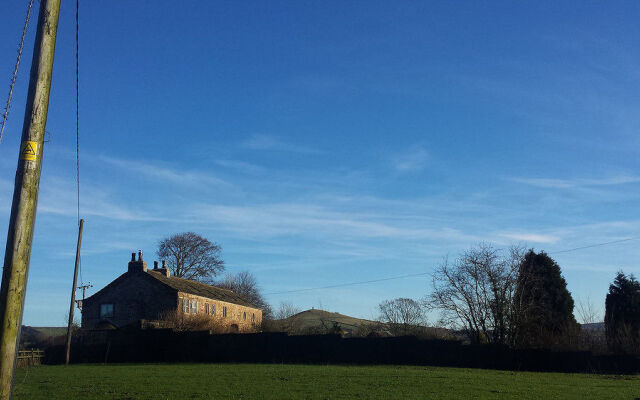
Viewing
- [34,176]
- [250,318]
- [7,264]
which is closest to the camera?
[7,264]

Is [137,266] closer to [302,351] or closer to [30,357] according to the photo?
[30,357]

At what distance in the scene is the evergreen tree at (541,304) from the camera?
1543 inches

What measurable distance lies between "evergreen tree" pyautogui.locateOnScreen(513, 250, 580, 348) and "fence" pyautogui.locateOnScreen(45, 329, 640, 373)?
11.9 feet

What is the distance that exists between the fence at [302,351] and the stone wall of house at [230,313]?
292 inches

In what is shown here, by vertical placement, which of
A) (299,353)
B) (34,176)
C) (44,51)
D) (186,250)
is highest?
(186,250)

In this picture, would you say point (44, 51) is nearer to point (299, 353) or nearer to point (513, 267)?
point (299, 353)

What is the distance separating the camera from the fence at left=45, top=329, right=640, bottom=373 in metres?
34.4

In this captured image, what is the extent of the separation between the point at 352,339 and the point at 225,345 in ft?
31.1

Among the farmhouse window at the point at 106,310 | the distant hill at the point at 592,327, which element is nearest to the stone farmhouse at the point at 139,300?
the farmhouse window at the point at 106,310

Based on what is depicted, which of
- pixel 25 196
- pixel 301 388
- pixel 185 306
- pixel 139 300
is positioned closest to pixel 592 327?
pixel 301 388

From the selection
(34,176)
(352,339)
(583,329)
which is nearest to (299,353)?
(352,339)

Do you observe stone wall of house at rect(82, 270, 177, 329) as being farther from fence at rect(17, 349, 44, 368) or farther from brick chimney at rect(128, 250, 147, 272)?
fence at rect(17, 349, 44, 368)

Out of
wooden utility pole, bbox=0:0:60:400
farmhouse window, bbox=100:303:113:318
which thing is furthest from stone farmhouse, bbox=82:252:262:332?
wooden utility pole, bbox=0:0:60:400

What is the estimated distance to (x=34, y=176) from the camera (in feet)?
19.4
